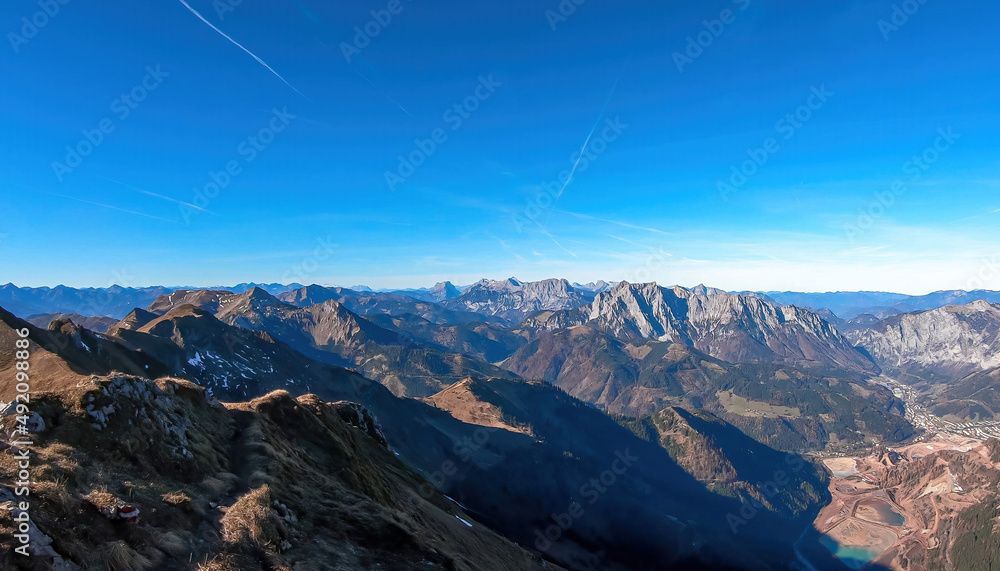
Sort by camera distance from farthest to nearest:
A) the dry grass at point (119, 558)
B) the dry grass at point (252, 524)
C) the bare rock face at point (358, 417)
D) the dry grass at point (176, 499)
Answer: the bare rock face at point (358, 417) < the dry grass at point (176, 499) < the dry grass at point (252, 524) < the dry grass at point (119, 558)

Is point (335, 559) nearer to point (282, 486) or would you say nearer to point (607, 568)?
point (282, 486)

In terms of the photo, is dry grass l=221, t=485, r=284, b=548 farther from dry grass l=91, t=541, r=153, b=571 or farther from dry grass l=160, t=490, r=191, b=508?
dry grass l=91, t=541, r=153, b=571

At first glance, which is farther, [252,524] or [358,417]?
[358,417]

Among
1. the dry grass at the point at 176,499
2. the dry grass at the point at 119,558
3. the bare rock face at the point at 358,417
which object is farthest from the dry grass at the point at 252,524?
the bare rock face at the point at 358,417

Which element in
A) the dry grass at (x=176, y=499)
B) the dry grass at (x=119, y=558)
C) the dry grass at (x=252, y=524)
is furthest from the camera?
the dry grass at (x=176, y=499)

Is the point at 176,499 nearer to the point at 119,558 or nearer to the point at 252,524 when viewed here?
the point at 252,524

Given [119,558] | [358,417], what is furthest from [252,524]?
[358,417]

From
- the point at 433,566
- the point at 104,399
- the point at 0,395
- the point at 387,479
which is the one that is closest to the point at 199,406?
the point at 104,399

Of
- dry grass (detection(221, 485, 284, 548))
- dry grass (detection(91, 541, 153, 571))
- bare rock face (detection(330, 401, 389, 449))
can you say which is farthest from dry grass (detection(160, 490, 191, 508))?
bare rock face (detection(330, 401, 389, 449))

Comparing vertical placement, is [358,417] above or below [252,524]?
above

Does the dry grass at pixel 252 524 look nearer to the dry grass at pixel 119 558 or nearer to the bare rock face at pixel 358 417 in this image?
the dry grass at pixel 119 558

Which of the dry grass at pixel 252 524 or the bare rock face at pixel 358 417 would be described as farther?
the bare rock face at pixel 358 417
